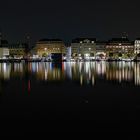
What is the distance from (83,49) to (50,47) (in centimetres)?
1375

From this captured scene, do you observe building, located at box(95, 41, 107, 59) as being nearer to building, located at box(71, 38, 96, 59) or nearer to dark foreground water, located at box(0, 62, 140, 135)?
building, located at box(71, 38, 96, 59)

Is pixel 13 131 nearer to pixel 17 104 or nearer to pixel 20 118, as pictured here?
pixel 20 118

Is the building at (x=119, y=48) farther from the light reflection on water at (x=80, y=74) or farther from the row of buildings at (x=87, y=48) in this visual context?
the light reflection on water at (x=80, y=74)

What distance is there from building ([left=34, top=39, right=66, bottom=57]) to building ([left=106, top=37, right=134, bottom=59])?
18.8 m

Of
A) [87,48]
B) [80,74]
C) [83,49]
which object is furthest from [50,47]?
[80,74]

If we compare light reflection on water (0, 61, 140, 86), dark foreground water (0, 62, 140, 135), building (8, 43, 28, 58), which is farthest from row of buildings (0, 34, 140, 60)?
dark foreground water (0, 62, 140, 135)

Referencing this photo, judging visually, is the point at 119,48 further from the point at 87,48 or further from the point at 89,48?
the point at 87,48

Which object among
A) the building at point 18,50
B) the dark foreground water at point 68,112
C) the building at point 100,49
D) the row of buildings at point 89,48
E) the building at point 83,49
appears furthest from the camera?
the building at point 18,50

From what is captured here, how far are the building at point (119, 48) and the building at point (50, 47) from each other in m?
18.8

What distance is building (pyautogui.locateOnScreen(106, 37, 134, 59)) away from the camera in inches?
4796

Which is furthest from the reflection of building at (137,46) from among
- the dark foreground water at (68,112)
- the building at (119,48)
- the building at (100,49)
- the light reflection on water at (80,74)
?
the dark foreground water at (68,112)

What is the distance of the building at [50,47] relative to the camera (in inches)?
4924

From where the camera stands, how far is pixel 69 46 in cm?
12725

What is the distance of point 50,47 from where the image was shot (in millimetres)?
125500
